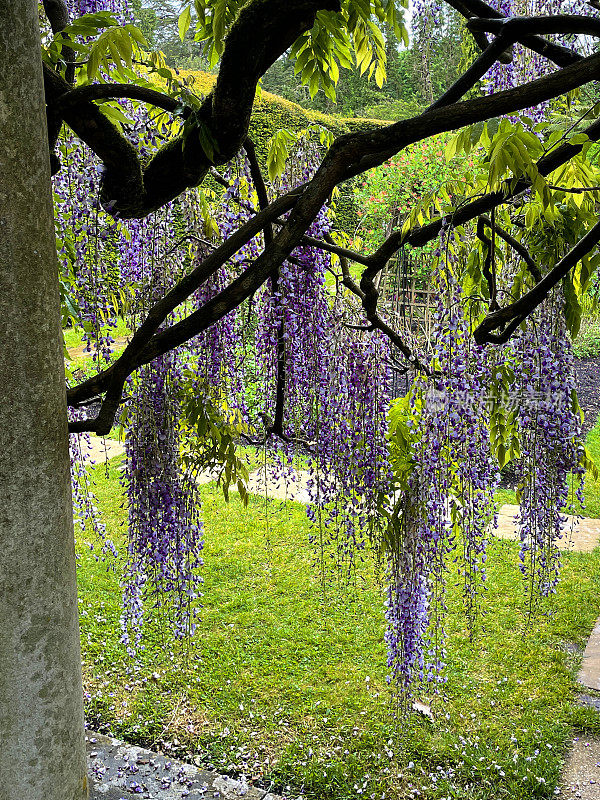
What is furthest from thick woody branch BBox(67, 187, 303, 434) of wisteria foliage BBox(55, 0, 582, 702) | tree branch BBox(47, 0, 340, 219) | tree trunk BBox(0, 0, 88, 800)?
tree trunk BBox(0, 0, 88, 800)

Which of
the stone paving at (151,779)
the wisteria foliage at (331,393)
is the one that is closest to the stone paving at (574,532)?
the wisteria foliage at (331,393)

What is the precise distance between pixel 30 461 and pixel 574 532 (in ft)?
15.9

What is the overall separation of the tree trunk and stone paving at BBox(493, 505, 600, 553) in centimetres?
426

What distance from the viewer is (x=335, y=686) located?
3723 mm

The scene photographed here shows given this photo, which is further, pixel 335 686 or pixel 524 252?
A: pixel 335 686

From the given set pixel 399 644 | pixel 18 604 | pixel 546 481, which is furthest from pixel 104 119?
pixel 399 644

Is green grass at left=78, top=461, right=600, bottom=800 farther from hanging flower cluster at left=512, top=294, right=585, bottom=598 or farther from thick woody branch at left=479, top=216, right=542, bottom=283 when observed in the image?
thick woody branch at left=479, top=216, right=542, bottom=283

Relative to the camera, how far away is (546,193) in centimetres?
171

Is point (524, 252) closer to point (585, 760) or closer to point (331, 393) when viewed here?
point (331, 393)

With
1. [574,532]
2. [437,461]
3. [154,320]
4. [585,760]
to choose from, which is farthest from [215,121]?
[574,532]

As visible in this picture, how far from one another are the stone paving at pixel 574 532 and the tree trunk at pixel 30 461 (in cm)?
426

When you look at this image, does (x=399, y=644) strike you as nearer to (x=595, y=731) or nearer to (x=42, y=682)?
(x=595, y=731)

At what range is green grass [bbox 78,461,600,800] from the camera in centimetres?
306

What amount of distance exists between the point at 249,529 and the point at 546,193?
14.4 feet
